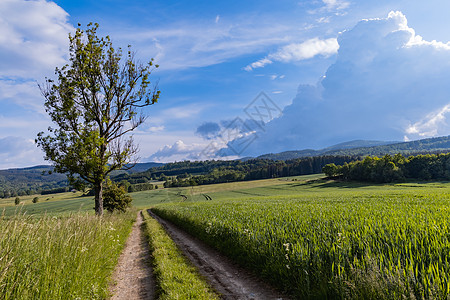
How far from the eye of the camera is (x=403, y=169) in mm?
85188

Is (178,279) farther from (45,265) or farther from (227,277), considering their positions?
(45,265)

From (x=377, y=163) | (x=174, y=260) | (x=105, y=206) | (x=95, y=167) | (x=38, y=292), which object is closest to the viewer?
(x=38, y=292)

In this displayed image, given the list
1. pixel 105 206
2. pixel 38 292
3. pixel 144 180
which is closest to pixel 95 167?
pixel 38 292

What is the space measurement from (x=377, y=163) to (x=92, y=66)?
95533 millimetres

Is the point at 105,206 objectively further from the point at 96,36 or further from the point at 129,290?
the point at 129,290

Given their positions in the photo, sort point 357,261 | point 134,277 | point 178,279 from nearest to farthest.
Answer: point 357,261, point 178,279, point 134,277

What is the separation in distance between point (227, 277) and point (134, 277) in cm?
343

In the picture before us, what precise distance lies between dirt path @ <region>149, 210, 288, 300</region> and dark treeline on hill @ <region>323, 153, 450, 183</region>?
89676mm

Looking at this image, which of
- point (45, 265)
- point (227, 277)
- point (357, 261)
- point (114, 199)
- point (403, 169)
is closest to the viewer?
point (357, 261)

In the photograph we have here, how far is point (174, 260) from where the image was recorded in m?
9.94

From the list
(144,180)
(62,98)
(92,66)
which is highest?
(92,66)

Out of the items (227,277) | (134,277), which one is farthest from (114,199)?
(227,277)

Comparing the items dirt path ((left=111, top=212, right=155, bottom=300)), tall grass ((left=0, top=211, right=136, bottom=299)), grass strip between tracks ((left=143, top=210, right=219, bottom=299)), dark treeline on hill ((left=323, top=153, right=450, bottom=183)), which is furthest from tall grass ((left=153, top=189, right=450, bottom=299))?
dark treeline on hill ((left=323, top=153, right=450, bottom=183))

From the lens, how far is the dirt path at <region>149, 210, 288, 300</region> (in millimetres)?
6657
